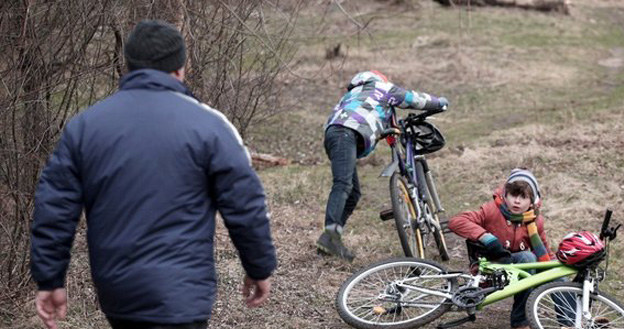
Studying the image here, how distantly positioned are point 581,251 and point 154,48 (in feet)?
9.58

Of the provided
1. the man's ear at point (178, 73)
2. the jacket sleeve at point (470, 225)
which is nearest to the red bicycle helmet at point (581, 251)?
the jacket sleeve at point (470, 225)

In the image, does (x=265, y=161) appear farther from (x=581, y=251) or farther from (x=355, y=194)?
(x=581, y=251)

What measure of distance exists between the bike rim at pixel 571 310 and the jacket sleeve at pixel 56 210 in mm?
2945

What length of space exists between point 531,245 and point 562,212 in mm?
3089

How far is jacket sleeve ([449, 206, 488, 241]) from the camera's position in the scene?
6.04 m

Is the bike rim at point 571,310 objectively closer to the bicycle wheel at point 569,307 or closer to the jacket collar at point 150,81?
the bicycle wheel at point 569,307

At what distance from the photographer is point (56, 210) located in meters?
3.65

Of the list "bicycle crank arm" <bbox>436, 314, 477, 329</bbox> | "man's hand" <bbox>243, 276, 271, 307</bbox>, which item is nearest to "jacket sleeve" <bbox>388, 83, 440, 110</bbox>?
"bicycle crank arm" <bbox>436, 314, 477, 329</bbox>

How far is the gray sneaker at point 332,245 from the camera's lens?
25.1 feet

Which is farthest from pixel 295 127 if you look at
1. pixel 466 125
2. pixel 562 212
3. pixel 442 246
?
pixel 442 246

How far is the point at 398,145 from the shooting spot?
771cm

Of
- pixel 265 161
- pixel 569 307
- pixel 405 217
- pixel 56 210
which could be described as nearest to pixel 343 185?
pixel 405 217

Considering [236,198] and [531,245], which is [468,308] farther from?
[236,198]

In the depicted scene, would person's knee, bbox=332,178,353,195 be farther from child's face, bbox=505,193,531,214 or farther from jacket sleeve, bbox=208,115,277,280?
jacket sleeve, bbox=208,115,277,280
